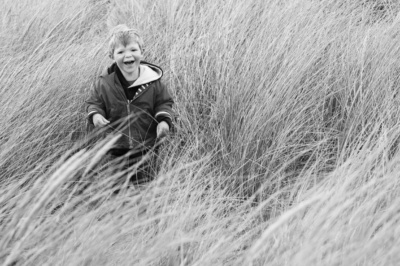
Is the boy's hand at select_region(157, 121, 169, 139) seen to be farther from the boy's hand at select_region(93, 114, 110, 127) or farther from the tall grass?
the boy's hand at select_region(93, 114, 110, 127)

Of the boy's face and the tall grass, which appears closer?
the tall grass

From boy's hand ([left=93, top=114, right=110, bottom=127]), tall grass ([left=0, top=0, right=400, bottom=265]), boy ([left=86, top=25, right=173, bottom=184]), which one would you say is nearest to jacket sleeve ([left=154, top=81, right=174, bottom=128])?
boy ([left=86, top=25, right=173, bottom=184])

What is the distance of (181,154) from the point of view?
2.34 metres

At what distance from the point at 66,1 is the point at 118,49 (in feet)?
5.82

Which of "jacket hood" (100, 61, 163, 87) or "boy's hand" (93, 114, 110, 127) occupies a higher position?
"jacket hood" (100, 61, 163, 87)

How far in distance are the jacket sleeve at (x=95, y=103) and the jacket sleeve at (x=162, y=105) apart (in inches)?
9.4

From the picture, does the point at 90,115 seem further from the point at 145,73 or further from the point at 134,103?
the point at 145,73

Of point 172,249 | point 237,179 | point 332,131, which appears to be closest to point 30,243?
point 172,249

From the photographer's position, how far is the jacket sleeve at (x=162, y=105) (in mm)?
2289

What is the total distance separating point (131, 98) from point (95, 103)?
0.16 m

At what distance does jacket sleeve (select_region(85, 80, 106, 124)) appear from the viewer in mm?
2295

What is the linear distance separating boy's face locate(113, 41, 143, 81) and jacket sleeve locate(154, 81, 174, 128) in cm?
14

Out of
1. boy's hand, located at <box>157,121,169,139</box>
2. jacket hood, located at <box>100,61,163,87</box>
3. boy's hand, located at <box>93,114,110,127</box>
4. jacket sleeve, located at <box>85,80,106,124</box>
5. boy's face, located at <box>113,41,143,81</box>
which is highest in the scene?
boy's face, located at <box>113,41,143,81</box>

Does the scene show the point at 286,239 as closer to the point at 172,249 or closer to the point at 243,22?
the point at 172,249
